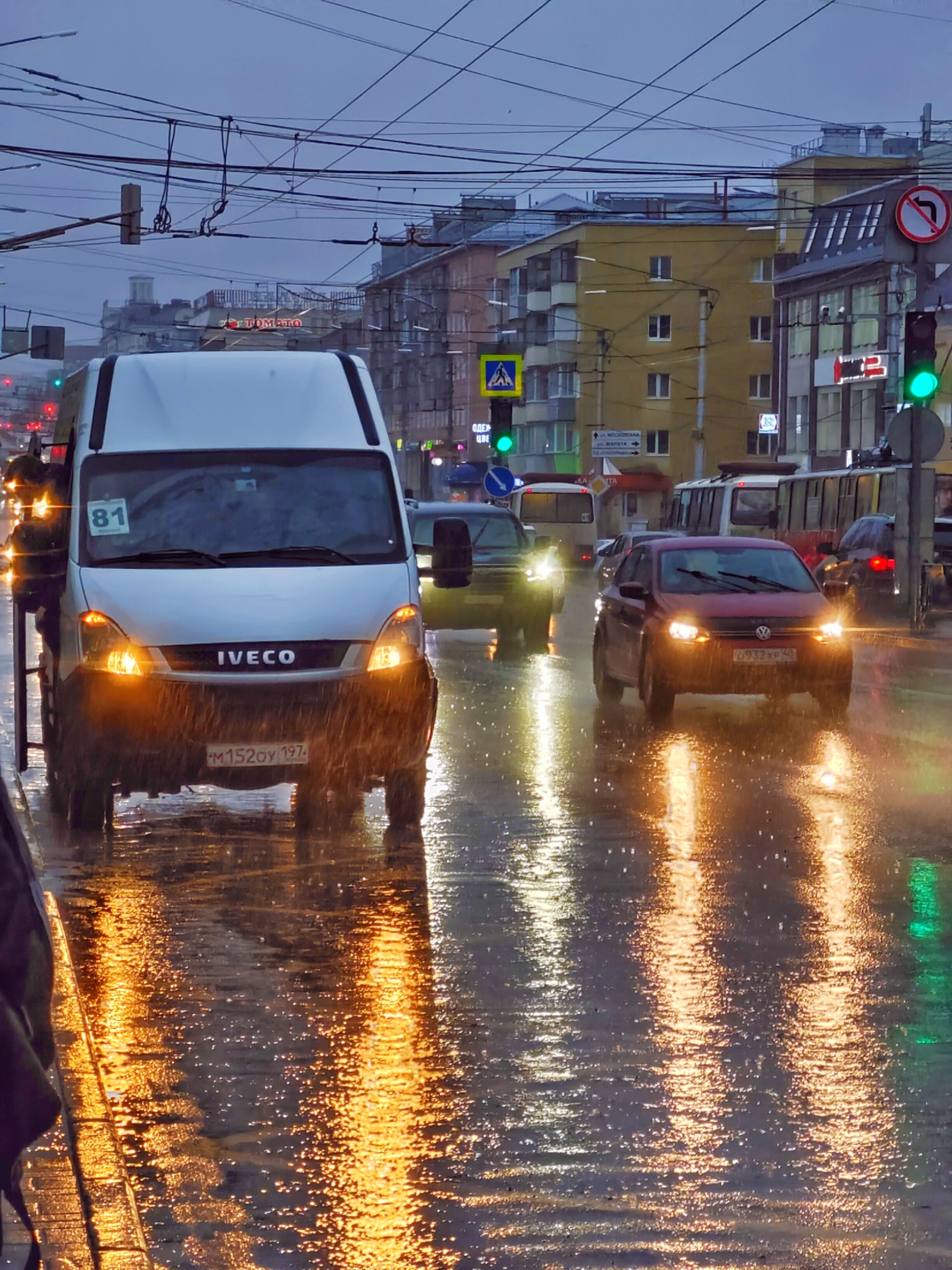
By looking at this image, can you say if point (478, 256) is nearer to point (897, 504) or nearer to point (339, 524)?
point (897, 504)

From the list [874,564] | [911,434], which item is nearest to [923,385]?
[911,434]

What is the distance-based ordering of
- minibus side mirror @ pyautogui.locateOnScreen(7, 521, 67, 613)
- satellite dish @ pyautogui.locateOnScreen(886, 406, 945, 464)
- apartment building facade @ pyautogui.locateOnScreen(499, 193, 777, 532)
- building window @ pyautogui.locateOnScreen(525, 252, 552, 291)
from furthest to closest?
building window @ pyautogui.locateOnScreen(525, 252, 552, 291) → apartment building facade @ pyautogui.locateOnScreen(499, 193, 777, 532) → satellite dish @ pyautogui.locateOnScreen(886, 406, 945, 464) → minibus side mirror @ pyautogui.locateOnScreen(7, 521, 67, 613)

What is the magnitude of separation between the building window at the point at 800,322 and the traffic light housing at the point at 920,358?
48.0 m

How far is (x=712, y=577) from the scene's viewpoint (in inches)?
679

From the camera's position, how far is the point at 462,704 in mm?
17906

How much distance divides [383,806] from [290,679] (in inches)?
81.0

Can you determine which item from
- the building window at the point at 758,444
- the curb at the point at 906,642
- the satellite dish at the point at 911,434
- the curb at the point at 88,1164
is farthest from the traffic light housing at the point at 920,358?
the building window at the point at 758,444

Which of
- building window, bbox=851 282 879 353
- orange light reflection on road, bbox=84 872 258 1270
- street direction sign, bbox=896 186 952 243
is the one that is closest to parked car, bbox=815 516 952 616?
street direction sign, bbox=896 186 952 243

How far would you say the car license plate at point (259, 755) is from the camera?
971 centimetres

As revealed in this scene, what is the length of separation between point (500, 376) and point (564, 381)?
57606 millimetres

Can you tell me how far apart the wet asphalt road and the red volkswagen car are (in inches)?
153

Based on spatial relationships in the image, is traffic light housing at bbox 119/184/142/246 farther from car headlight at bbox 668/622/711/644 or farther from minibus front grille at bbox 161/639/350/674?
minibus front grille at bbox 161/639/350/674

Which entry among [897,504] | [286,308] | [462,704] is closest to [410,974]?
[462,704]

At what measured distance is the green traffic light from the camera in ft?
82.2
